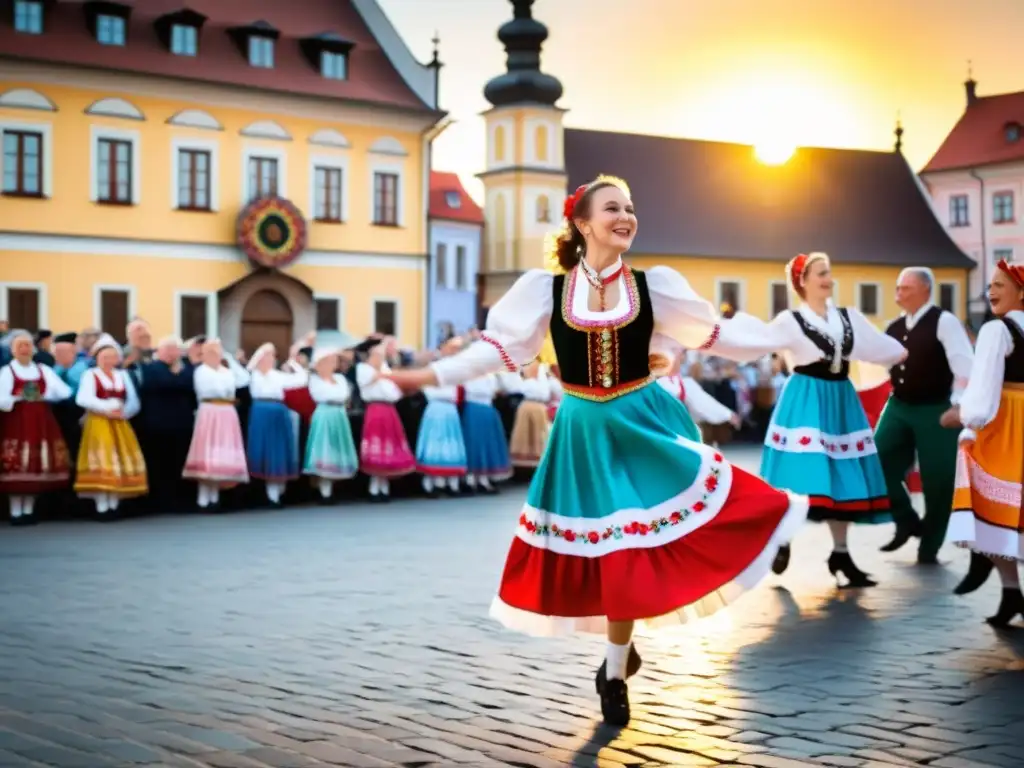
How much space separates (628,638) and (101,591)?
184 inches

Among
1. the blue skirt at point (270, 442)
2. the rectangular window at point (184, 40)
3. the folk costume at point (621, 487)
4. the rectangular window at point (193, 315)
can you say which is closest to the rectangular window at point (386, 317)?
the rectangular window at point (193, 315)

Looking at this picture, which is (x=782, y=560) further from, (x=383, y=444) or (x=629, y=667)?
(x=383, y=444)

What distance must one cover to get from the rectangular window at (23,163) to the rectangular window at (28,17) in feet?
7.83

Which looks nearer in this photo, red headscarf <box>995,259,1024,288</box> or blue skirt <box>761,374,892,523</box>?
red headscarf <box>995,259,1024,288</box>

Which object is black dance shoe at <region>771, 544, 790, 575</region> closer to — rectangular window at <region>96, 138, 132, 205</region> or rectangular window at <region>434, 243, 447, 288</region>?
rectangular window at <region>96, 138, 132, 205</region>

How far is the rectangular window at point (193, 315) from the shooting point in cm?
3481

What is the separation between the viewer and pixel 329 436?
16.6 m

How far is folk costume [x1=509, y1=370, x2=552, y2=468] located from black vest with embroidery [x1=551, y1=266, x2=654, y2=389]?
45.3 ft

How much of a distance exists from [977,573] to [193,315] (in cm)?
2903

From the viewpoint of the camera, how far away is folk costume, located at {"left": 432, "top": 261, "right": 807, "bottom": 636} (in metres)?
5.38

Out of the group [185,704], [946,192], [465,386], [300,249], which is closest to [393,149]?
[300,249]

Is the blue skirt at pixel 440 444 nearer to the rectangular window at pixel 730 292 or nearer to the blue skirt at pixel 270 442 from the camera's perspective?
the blue skirt at pixel 270 442

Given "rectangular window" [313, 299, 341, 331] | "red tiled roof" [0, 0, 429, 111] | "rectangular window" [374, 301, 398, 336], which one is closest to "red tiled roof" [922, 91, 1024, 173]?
"red tiled roof" [0, 0, 429, 111]

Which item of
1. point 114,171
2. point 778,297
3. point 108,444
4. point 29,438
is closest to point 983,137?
point 778,297
